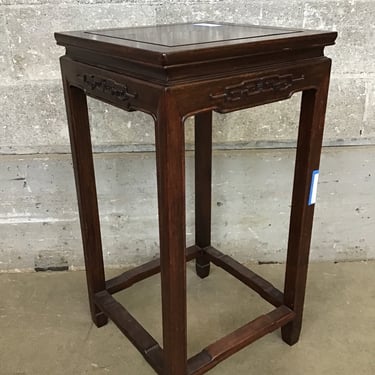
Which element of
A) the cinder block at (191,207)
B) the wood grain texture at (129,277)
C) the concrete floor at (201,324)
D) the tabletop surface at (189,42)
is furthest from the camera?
the cinder block at (191,207)

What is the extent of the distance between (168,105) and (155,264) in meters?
0.66

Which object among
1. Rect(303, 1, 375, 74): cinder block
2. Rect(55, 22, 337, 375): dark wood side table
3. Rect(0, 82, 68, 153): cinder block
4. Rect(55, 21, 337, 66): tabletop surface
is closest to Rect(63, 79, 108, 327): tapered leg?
Rect(55, 22, 337, 375): dark wood side table

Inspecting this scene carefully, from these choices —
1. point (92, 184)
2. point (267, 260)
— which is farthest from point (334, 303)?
A: point (92, 184)

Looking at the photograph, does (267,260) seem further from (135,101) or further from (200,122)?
(135,101)

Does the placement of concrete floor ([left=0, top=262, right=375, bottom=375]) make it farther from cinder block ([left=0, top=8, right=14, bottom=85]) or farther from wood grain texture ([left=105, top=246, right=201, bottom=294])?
cinder block ([left=0, top=8, right=14, bottom=85])

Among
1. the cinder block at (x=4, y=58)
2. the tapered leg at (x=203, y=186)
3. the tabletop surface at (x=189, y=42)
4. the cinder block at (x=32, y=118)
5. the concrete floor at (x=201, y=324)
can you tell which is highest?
the tabletop surface at (x=189, y=42)

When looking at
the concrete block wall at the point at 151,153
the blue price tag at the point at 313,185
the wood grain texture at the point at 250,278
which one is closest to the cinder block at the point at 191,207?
the concrete block wall at the point at 151,153

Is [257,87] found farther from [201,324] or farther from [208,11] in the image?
[201,324]

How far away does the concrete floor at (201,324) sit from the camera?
113cm

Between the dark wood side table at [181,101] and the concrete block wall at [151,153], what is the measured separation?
0.63ft

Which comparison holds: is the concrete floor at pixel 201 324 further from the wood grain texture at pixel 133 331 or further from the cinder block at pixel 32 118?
the cinder block at pixel 32 118

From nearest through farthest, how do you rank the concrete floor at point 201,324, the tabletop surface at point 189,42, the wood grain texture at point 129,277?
the tabletop surface at point 189,42, the concrete floor at point 201,324, the wood grain texture at point 129,277

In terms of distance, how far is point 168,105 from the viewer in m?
0.73

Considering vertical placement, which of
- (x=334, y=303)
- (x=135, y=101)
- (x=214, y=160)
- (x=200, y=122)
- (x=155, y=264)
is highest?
(x=135, y=101)
